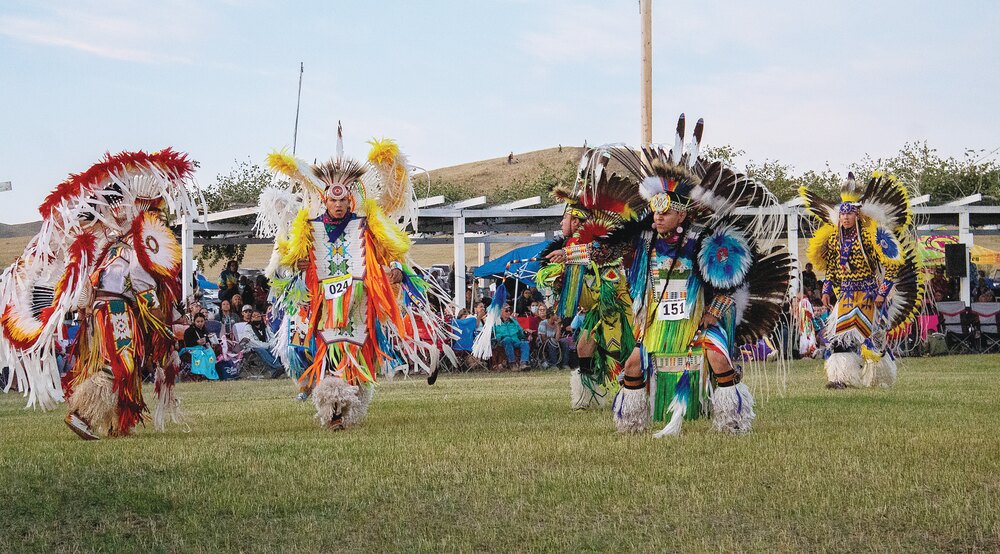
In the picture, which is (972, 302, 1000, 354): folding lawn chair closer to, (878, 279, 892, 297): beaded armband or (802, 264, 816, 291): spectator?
(802, 264, 816, 291): spectator

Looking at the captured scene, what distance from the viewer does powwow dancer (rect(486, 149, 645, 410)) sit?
887 centimetres

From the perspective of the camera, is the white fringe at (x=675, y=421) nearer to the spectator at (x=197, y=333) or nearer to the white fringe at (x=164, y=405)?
the white fringe at (x=164, y=405)

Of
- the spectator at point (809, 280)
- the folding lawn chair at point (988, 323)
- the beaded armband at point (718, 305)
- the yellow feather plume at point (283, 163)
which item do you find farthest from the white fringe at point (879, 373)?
the spectator at point (809, 280)

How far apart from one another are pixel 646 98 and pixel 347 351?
6.72 meters

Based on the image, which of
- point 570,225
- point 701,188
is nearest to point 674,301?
point 701,188

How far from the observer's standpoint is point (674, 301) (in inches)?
299

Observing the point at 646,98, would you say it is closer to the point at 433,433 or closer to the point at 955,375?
the point at 955,375

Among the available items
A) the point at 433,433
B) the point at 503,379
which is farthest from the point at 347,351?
the point at 503,379

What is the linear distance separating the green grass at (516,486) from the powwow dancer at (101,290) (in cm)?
35

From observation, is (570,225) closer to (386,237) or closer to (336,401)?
(386,237)

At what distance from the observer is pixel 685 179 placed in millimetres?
7605

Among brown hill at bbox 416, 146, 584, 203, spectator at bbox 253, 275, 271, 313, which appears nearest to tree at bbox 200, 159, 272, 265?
spectator at bbox 253, 275, 271, 313

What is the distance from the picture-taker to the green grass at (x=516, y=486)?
185 inches

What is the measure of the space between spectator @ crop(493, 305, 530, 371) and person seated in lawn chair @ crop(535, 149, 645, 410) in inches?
284
